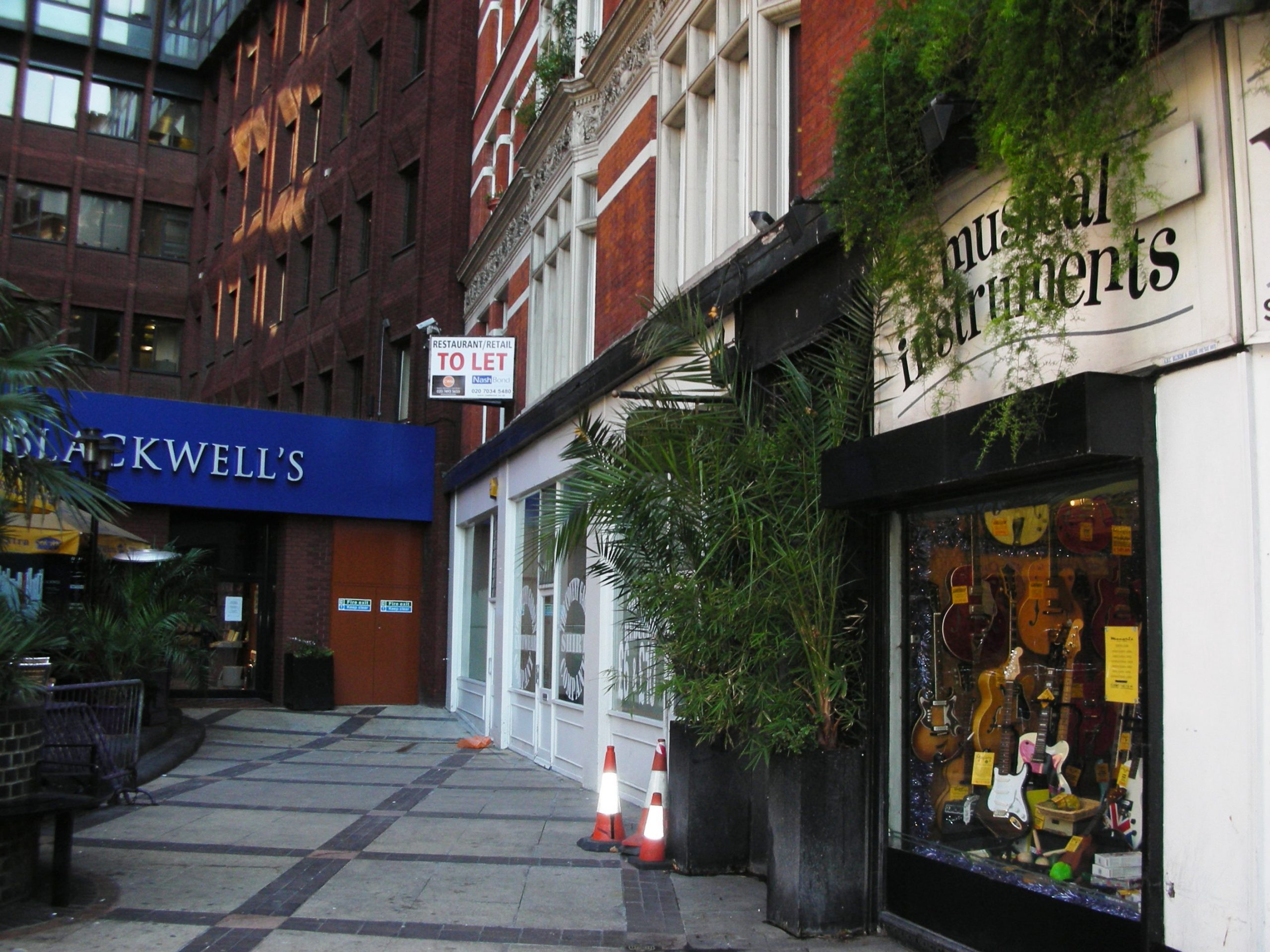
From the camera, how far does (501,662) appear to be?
53.8 ft

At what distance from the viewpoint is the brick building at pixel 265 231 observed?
2091cm

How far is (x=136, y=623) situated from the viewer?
46.2 feet

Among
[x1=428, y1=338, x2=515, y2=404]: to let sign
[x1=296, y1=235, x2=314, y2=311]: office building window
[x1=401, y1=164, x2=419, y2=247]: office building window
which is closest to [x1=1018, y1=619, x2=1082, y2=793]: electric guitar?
[x1=428, y1=338, x2=515, y2=404]: to let sign

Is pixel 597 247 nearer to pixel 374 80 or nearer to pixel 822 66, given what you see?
pixel 822 66

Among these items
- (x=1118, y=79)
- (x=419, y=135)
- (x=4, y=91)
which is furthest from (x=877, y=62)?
(x=4, y=91)

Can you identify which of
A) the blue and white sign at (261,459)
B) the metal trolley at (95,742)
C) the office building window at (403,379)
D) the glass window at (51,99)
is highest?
the glass window at (51,99)

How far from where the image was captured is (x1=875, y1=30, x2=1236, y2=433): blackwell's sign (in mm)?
4484

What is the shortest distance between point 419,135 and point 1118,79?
63.3ft

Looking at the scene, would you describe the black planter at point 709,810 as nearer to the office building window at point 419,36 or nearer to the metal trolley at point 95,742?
the metal trolley at point 95,742

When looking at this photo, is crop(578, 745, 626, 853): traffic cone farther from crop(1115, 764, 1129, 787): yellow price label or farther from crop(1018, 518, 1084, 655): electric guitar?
crop(1115, 764, 1129, 787): yellow price label

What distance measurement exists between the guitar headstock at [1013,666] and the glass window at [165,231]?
31.1 meters

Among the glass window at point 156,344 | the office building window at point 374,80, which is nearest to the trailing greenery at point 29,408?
the office building window at point 374,80

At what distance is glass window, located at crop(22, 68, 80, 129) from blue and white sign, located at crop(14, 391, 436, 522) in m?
16.3

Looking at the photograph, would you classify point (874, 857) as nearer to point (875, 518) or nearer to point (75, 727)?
point (875, 518)
